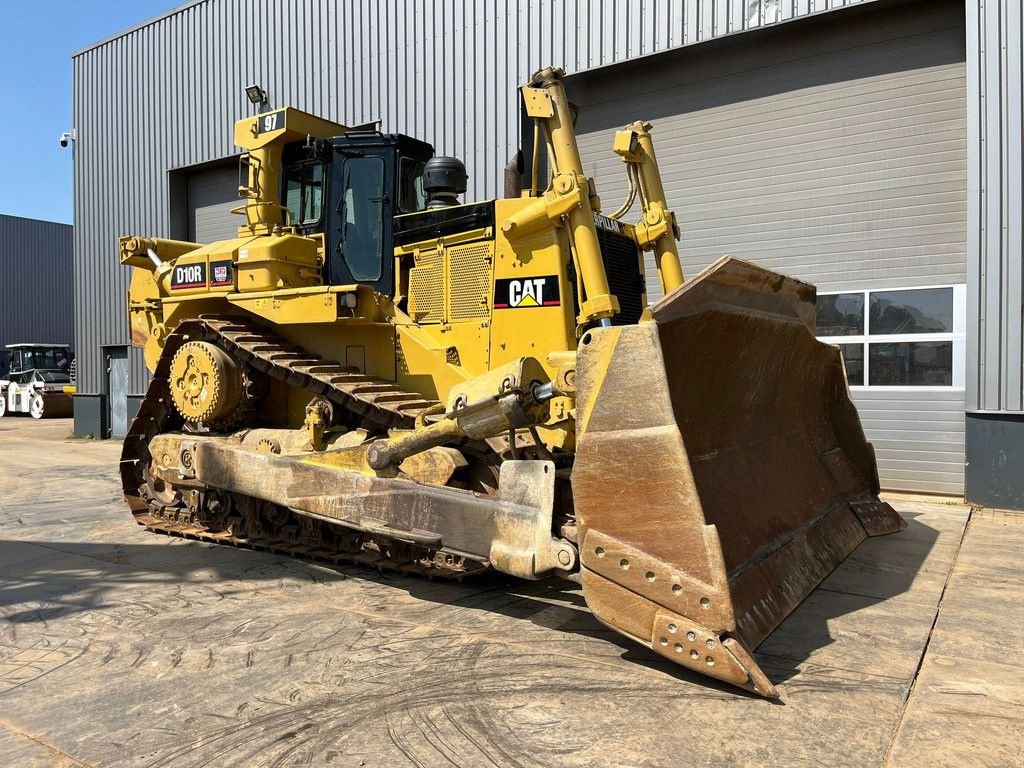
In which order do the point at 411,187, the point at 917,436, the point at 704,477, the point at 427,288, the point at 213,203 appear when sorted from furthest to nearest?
1. the point at 213,203
2. the point at 917,436
3. the point at 411,187
4. the point at 427,288
5. the point at 704,477

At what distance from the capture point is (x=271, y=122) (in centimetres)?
670

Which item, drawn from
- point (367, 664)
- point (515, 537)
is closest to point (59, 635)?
point (367, 664)

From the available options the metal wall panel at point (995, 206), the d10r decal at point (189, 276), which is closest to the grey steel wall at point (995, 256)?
the metal wall panel at point (995, 206)

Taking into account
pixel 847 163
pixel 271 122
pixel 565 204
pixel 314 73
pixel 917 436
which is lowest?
pixel 917 436

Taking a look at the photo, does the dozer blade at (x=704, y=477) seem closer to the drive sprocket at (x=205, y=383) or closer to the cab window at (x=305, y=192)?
the drive sprocket at (x=205, y=383)

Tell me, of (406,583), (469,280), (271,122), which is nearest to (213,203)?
(271,122)

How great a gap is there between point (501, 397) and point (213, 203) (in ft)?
44.1

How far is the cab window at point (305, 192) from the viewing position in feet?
21.6

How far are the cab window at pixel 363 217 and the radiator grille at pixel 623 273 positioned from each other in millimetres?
1818

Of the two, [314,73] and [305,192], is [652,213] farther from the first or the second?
[314,73]

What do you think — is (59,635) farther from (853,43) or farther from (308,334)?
(853,43)

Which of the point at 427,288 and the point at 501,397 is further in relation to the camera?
the point at 427,288

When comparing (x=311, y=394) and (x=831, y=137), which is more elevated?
(x=831, y=137)

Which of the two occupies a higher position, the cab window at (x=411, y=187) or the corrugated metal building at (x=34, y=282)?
the corrugated metal building at (x=34, y=282)
